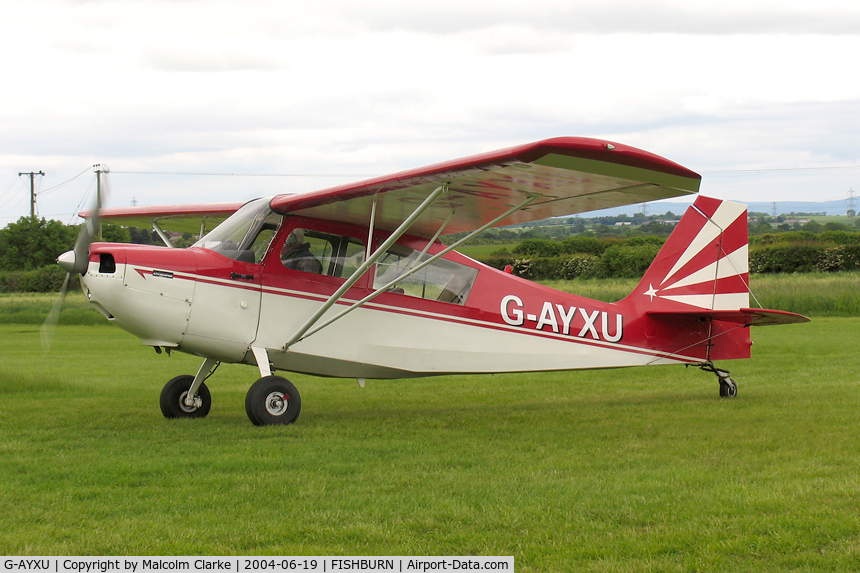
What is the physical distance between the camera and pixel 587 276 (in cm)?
3978

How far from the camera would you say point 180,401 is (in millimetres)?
9391

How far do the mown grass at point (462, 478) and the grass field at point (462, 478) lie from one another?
20 mm

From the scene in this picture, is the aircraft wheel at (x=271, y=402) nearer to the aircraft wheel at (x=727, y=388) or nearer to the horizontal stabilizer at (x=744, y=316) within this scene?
the horizontal stabilizer at (x=744, y=316)

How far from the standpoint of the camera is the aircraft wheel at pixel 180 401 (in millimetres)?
9297

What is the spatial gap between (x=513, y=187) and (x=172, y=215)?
5626 mm

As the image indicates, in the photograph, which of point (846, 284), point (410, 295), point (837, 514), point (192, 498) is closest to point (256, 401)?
point (410, 295)

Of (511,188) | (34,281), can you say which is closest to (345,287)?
(511,188)

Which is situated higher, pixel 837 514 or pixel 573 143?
pixel 573 143

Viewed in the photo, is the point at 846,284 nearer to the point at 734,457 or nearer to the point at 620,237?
the point at 620,237

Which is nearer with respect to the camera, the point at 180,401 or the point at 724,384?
the point at 180,401

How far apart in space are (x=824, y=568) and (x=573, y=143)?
141 inches

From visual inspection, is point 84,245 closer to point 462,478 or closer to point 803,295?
point 462,478

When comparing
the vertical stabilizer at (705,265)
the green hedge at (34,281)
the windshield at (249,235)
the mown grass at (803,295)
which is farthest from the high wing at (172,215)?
the green hedge at (34,281)

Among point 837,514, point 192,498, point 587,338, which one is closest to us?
point 837,514
